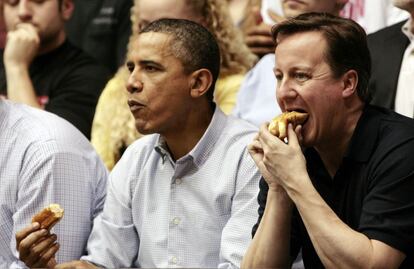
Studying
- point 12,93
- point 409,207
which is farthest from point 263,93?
point 409,207

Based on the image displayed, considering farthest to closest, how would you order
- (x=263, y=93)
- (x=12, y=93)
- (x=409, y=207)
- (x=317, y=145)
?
(x=12, y=93)
(x=263, y=93)
(x=317, y=145)
(x=409, y=207)

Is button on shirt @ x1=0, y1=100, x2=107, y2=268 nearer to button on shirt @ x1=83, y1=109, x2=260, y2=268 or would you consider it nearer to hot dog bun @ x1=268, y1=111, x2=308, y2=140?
button on shirt @ x1=83, y1=109, x2=260, y2=268

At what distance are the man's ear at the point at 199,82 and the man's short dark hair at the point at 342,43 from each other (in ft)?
1.50

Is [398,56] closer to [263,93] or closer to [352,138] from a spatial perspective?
[263,93]

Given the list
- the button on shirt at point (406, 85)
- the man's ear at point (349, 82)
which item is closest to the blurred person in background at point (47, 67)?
the button on shirt at point (406, 85)

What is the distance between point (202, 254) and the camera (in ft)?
10.2

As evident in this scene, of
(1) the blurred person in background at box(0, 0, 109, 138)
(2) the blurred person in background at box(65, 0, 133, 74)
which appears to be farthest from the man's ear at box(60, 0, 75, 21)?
(2) the blurred person in background at box(65, 0, 133, 74)

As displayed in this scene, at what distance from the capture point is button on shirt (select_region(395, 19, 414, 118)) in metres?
3.41

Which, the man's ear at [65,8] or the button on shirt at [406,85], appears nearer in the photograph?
the button on shirt at [406,85]

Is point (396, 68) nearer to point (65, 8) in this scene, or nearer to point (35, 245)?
point (35, 245)

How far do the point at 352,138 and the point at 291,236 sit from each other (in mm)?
332

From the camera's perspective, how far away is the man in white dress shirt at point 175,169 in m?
3.12

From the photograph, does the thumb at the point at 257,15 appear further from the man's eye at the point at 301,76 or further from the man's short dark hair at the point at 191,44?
the man's eye at the point at 301,76

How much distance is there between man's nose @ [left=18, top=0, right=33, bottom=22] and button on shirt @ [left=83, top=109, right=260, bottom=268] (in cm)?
133
